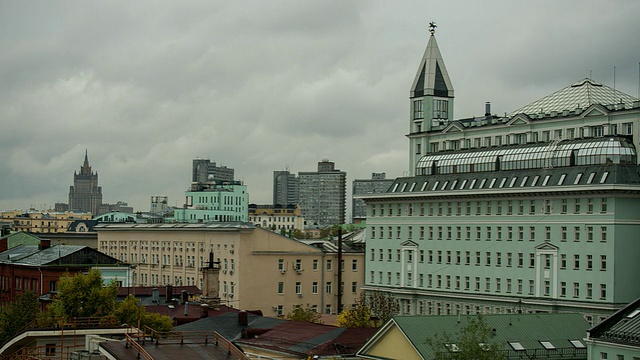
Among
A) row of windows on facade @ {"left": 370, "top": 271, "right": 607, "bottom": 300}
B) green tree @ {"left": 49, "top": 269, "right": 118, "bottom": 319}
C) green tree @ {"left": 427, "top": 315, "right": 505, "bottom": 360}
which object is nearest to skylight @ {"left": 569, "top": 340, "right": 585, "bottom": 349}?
green tree @ {"left": 427, "top": 315, "right": 505, "bottom": 360}

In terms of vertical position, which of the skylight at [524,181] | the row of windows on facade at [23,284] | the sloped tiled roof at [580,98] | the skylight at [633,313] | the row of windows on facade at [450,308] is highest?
the sloped tiled roof at [580,98]

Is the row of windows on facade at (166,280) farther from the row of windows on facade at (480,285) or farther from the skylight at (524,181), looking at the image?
the skylight at (524,181)

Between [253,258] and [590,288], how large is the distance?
47.0 metres

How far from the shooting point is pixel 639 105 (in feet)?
407

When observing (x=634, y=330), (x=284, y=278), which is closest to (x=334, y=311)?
(x=284, y=278)

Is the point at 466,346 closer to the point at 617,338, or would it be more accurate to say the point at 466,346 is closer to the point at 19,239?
the point at 617,338

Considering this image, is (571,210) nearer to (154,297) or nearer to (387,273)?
(387,273)

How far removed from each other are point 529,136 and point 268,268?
36.5 m

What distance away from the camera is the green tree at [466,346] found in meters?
60.8

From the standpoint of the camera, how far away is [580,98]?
13712 cm

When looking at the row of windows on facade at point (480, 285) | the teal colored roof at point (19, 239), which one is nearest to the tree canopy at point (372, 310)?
the row of windows on facade at point (480, 285)

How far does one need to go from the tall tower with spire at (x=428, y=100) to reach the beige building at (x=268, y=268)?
17.4 metres

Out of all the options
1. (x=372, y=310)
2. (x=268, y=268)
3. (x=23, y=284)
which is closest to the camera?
(x=23, y=284)

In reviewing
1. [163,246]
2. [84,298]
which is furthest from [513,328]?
[163,246]
